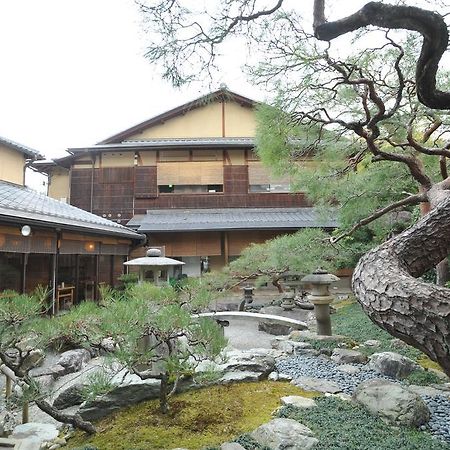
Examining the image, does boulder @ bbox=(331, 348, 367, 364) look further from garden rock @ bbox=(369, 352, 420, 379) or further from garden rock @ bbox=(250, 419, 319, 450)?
garden rock @ bbox=(250, 419, 319, 450)

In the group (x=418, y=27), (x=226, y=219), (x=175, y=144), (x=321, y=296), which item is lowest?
(x=321, y=296)

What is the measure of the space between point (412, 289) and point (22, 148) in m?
10.8

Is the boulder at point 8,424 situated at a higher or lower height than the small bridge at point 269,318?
lower

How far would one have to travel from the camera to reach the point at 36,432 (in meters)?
2.89

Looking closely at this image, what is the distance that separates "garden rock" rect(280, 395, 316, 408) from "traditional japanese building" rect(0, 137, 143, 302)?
448 centimetres

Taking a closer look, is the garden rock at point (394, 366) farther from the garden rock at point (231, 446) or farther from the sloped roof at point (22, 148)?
the sloped roof at point (22, 148)

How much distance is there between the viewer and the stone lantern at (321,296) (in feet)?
19.3

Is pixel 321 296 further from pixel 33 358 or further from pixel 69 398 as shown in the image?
pixel 33 358

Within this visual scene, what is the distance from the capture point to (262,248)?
24.2 ft

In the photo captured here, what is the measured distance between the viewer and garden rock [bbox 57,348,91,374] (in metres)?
5.03

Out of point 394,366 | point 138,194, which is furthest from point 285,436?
point 138,194

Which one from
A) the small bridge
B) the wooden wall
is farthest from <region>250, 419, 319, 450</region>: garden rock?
the wooden wall

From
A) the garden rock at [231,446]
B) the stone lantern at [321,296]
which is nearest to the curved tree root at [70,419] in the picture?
the garden rock at [231,446]

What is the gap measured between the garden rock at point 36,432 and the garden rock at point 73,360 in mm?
2064
